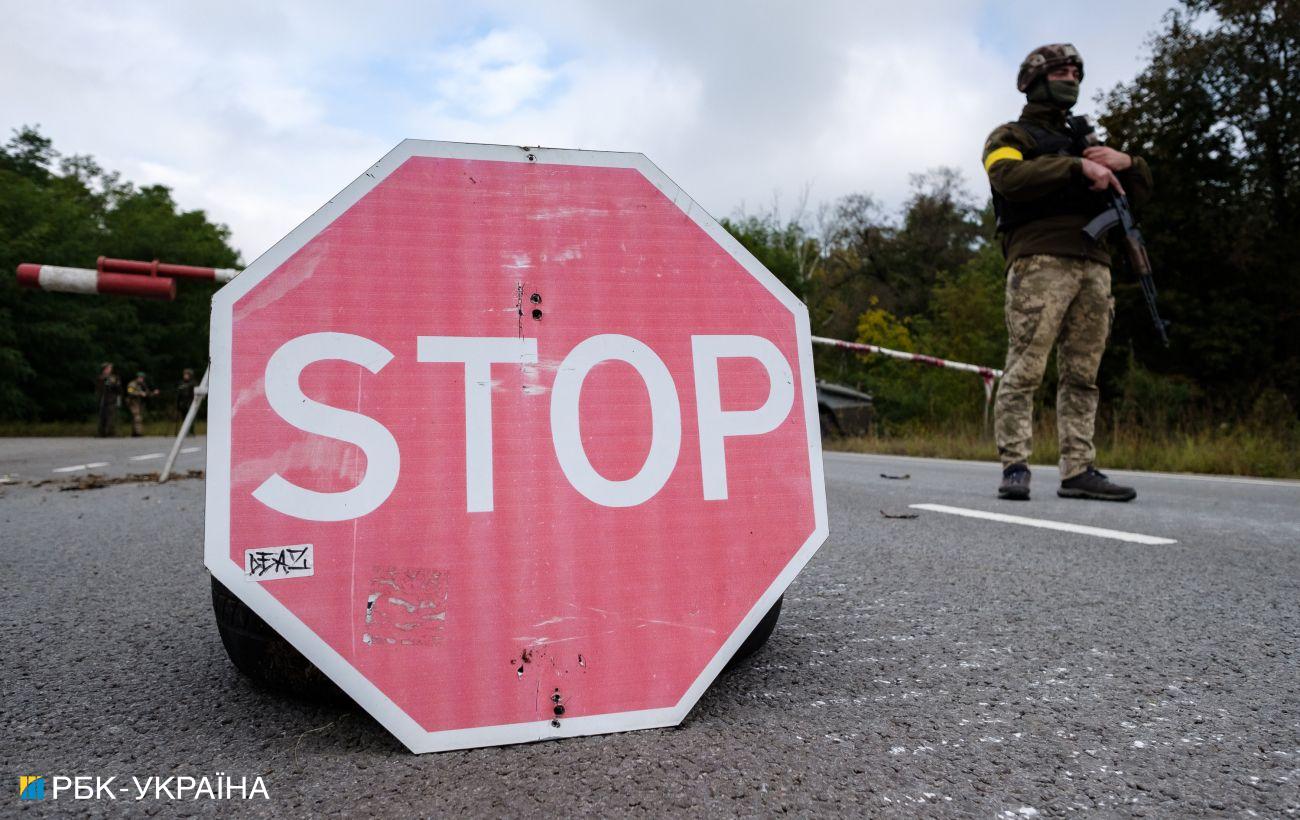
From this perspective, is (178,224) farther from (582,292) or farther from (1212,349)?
(582,292)

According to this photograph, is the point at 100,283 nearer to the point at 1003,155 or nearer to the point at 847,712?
the point at 1003,155

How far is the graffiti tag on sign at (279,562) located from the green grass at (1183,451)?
24.4 ft

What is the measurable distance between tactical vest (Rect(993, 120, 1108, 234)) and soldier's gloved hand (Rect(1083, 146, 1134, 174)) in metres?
0.12

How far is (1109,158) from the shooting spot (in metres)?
4.33

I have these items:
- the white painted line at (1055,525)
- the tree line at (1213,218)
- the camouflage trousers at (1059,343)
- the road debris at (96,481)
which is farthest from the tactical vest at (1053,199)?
the tree line at (1213,218)

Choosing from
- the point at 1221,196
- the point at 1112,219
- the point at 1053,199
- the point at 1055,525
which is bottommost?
the point at 1055,525

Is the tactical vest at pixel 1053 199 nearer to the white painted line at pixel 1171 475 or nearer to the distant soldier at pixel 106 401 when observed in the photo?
the white painted line at pixel 1171 475

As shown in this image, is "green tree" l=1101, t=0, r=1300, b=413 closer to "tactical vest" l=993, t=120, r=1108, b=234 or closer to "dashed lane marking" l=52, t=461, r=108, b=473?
"tactical vest" l=993, t=120, r=1108, b=234

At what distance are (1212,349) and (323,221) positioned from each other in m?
20.0

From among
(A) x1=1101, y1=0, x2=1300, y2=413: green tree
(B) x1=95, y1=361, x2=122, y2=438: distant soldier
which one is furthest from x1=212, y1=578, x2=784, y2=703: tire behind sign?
(B) x1=95, y1=361, x2=122, y2=438: distant soldier

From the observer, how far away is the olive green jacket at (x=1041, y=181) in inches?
166

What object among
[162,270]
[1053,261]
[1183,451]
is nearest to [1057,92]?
[1053,261]

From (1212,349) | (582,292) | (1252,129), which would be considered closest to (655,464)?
(582,292)

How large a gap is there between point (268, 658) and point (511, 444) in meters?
0.54
